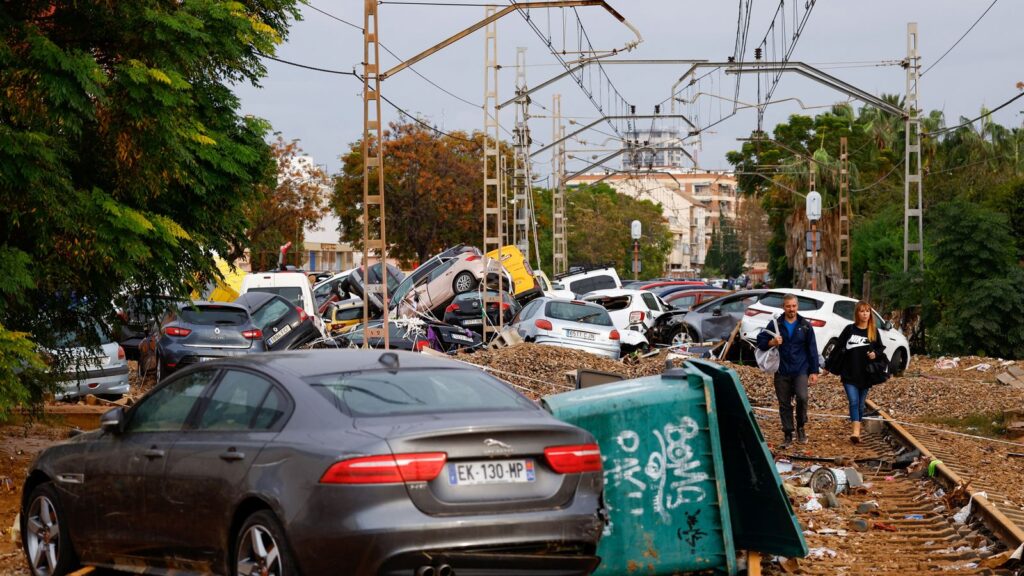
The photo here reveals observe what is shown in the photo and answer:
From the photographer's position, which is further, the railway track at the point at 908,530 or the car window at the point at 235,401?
the railway track at the point at 908,530

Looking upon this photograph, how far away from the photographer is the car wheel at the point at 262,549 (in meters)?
6.24

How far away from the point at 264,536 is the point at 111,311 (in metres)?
8.32

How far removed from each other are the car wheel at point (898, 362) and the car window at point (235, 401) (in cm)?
2197

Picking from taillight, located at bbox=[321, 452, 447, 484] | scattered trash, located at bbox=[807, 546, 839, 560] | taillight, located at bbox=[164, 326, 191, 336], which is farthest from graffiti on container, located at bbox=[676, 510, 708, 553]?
taillight, located at bbox=[164, 326, 191, 336]

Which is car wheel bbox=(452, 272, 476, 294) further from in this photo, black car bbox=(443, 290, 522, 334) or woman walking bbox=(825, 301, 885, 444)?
woman walking bbox=(825, 301, 885, 444)

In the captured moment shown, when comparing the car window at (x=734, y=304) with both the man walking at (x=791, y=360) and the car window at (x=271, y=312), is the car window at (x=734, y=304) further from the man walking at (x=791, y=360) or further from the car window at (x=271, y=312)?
the man walking at (x=791, y=360)

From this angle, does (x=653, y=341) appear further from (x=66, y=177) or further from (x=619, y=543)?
(x=619, y=543)

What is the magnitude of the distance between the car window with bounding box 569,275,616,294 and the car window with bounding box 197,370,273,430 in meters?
34.4

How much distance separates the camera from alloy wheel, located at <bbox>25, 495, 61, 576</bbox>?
27.1 feet

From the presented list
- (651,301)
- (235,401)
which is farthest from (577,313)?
(235,401)

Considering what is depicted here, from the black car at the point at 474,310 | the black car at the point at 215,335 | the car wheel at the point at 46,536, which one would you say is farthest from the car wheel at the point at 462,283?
the car wheel at the point at 46,536

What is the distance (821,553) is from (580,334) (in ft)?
56.6

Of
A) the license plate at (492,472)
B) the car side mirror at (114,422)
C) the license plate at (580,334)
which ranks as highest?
the car side mirror at (114,422)

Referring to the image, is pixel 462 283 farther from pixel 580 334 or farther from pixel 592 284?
pixel 580 334
